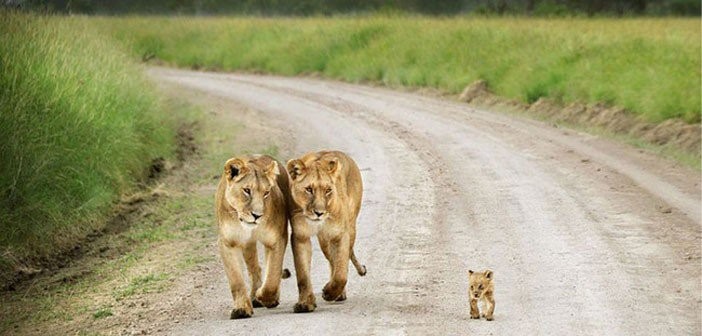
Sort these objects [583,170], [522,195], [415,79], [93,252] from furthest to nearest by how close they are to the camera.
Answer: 1. [415,79]
2. [583,170]
3. [522,195]
4. [93,252]

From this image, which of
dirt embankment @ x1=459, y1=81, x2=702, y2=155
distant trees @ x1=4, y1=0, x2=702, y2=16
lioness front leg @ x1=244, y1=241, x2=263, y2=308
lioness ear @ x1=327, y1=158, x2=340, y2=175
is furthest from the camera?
distant trees @ x1=4, y1=0, x2=702, y2=16

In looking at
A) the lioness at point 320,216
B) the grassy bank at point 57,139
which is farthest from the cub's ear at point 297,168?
the grassy bank at point 57,139

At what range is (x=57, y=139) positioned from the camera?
14984 mm

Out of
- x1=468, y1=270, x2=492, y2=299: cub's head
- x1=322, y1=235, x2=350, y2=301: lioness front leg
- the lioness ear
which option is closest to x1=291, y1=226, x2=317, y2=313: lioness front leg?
x1=322, y1=235, x2=350, y2=301: lioness front leg

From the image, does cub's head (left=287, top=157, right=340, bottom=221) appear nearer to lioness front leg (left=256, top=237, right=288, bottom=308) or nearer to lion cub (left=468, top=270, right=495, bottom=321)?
lioness front leg (left=256, top=237, right=288, bottom=308)

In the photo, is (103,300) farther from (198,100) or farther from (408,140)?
(198,100)

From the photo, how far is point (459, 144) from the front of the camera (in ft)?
66.4

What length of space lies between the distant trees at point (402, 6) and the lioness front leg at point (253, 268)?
136 ft

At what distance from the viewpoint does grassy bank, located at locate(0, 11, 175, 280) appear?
13.6 m

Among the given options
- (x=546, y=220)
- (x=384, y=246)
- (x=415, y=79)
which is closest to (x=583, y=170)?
(x=546, y=220)

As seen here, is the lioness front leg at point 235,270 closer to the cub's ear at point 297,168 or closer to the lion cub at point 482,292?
the cub's ear at point 297,168

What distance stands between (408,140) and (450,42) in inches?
451

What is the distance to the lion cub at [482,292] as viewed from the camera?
9344mm

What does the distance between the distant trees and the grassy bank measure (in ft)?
110
